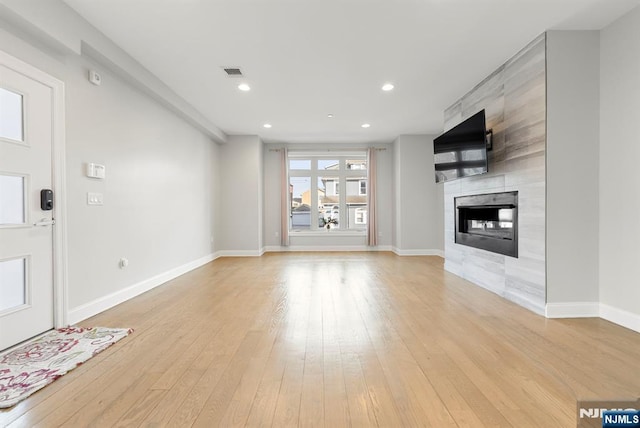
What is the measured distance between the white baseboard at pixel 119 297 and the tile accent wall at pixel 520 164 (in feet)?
14.0

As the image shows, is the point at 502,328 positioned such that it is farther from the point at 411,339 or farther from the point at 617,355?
the point at 411,339

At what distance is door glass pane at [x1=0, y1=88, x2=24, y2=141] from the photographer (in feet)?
7.26

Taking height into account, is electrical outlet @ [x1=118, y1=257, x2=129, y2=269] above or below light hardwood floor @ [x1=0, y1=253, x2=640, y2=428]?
above

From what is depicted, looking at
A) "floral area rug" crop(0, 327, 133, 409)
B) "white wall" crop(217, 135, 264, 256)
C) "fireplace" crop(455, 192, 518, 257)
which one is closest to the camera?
"floral area rug" crop(0, 327, 133, 409)

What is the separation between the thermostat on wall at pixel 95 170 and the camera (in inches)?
118

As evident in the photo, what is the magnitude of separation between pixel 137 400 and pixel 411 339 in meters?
1.83

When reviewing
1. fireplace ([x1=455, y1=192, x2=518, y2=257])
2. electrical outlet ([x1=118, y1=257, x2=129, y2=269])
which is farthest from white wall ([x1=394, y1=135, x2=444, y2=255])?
electrical outlet ([x1=118, y1=257, x2=129, y2=269])

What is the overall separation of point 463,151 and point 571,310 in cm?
211

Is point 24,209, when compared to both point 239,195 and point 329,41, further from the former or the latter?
point 239,195

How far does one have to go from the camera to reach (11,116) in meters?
2.28

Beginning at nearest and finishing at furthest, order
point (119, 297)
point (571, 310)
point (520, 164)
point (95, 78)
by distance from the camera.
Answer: point (571, 310) → point (95, 78) → point (520, 164) → point (119, 297)

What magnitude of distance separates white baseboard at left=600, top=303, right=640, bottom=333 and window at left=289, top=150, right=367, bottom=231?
5.74 m

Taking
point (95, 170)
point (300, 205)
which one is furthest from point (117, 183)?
point (300, 205)

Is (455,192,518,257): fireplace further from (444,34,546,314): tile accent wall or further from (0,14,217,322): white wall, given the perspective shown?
(0,14,217,322): white wall
